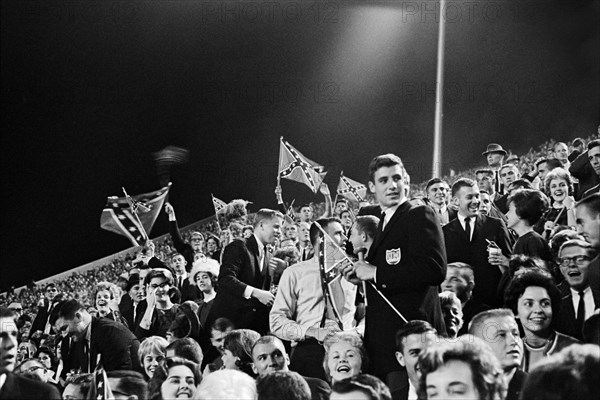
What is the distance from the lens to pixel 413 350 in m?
3.95

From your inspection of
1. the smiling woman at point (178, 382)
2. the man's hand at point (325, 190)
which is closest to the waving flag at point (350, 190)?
the man's hand at point (325, 190)

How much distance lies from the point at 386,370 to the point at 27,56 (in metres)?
19.0

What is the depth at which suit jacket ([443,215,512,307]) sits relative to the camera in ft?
18.2

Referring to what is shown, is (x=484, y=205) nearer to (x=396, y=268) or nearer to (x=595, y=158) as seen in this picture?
(x=595, y=158)

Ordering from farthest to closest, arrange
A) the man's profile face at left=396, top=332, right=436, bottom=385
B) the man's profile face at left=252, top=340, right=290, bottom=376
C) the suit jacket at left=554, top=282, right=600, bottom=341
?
the man's profile face at left=252, top=340, right=290, bottom=376 → the suit jacket at left=554, top=282, right=600, bottom=341 → the man's profile face at left=396, top=332, right=436, bottom=385

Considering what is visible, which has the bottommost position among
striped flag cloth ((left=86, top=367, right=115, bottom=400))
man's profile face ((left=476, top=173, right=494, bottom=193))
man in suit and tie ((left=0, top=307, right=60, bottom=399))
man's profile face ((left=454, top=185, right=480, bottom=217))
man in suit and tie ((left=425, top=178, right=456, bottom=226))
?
striped flag cloth ((left=86, top=367, right=115, bottom=400))

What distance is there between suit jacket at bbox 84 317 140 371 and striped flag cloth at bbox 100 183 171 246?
4.33 m

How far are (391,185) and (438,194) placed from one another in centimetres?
316

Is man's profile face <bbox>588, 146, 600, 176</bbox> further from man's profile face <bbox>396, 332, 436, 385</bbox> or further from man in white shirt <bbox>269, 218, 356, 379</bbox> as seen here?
man's profile face <bbox>396, 332, 436, 385</bbox>

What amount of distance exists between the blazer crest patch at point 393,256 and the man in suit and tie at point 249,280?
187 centimetres

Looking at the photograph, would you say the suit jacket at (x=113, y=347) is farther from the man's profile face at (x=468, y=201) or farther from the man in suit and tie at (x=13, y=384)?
the man's profile face at (x=468, y=201)

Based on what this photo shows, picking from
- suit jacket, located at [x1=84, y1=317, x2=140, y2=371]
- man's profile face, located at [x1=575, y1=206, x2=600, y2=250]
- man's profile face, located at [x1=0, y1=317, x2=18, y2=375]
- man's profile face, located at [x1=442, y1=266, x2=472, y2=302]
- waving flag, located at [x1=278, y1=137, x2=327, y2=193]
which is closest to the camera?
man's profile face, located at [x1=0, y1=317, x2=18, y2=375]

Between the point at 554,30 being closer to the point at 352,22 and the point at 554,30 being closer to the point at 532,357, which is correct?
the point at 352,22

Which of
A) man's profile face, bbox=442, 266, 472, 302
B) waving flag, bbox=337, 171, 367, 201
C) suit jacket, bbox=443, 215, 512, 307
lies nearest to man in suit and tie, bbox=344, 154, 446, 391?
man's profile face, bbox=442, 266, 472, 302
